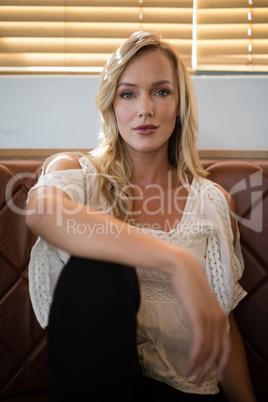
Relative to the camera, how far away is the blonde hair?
1.12 meters

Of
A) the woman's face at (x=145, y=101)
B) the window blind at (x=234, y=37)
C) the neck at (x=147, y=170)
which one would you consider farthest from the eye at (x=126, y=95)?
the window blind at (x=234, y=37)

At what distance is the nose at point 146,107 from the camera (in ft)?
3.58

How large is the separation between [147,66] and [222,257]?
55 cm

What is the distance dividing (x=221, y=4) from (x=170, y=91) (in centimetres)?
58

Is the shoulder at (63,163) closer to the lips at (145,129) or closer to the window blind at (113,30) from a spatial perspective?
the lips at (145,129)

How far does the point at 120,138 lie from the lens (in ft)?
4.06

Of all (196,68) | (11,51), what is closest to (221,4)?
(196,68)

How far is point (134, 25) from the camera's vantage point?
1498mm

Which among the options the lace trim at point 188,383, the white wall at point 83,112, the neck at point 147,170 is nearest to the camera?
the lace trim at point 188,383

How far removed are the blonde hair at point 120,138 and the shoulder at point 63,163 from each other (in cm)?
7

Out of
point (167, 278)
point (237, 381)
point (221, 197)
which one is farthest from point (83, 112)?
point (237, 381)

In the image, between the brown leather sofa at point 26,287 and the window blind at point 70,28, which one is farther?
the window blind at point 70,28

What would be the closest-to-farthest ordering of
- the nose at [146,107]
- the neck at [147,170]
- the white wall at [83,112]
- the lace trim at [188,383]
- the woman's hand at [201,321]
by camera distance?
the woman's hand at [201,321] → the lace trim at [188,383] → the nose at [146,107] → the neck at [147,170] → the white wall at [83,112]

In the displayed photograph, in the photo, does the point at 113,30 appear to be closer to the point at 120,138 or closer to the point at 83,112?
the point at 83,112
